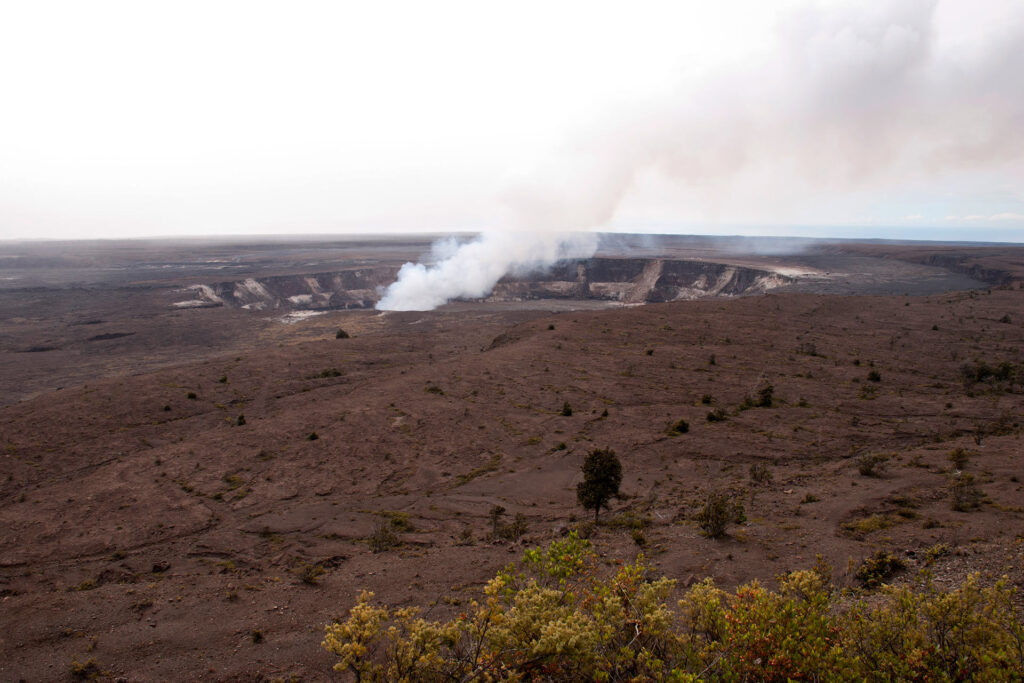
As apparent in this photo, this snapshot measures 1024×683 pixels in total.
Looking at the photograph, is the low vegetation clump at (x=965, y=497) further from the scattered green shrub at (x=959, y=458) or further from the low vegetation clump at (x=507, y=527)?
the low vegetation clump at (x=507, y=527)

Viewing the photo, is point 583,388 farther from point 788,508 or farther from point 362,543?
point 362,543

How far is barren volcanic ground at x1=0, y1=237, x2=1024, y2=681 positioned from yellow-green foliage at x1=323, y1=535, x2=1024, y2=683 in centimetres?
409

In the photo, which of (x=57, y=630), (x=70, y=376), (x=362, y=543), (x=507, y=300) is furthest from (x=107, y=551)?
(x=507, y=300)

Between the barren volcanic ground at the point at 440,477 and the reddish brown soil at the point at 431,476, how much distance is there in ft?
0.30

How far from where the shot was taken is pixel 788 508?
13969 millimetres

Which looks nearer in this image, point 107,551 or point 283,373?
point 107,551

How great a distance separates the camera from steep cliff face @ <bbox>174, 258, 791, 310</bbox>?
8444cm

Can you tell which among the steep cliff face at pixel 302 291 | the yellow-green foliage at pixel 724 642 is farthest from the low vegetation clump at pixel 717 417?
the steep cliff face at pixel 302 291

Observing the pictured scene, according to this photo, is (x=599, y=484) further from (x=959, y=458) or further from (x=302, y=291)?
(x=302, y=291)

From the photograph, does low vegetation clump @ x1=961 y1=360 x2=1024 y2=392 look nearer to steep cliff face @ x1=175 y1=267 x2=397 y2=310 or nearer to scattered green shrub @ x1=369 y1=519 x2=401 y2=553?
scattered green shrub @ x1=369 y1=519 x2=401 y2=553

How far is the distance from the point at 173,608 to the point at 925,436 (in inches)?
994

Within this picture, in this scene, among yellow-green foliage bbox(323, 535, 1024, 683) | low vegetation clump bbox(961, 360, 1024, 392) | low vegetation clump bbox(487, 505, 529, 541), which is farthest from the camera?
low vegetation clump bbox(961, 360, 1024, 392)

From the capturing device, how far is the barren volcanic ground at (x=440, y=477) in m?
10.3

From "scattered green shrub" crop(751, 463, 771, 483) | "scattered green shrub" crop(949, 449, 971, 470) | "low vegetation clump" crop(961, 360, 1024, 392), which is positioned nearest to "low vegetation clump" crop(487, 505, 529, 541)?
"scattered green shrub" crop(751, 463, 771, 483)
